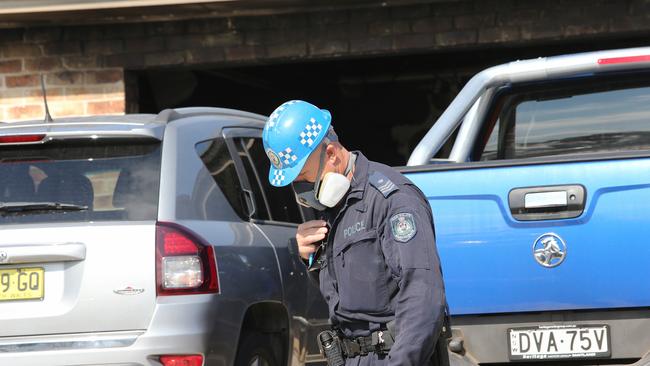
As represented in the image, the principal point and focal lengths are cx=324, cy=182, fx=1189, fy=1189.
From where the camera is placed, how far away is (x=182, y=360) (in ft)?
16.0

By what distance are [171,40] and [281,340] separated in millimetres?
4893

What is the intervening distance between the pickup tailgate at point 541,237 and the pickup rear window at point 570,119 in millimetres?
1047

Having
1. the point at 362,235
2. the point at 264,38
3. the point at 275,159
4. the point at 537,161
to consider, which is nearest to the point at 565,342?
the point at 537,161

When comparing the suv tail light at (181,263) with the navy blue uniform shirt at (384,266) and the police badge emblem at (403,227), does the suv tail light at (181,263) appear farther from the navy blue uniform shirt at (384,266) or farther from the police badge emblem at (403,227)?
the police badge emblem at (403,227)

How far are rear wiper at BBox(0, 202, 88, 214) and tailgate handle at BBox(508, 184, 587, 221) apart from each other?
1.81 metres

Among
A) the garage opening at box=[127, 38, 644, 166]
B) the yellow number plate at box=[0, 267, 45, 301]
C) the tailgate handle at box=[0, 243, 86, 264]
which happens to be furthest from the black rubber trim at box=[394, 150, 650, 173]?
the garage opening at box=[127, 38, 644, 166]

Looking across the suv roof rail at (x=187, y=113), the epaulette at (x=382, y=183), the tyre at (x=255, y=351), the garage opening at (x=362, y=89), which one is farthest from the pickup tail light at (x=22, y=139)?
the garage opening at (x=362, y=89)

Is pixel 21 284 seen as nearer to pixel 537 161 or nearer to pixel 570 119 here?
pixel 537 161

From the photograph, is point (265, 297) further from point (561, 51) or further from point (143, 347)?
point (561, 51)

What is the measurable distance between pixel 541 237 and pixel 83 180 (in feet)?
6.41

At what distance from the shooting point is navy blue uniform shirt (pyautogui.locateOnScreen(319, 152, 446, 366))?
3338mm

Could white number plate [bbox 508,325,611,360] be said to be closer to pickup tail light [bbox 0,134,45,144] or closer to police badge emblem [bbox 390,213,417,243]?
police badge emblem [bbox 390,213,417,243]

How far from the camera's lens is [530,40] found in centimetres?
Answer: 965

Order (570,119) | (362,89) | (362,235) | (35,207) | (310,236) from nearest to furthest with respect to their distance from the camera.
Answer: (362,235), (310,236), (35,207), (570,119), (362,89)
